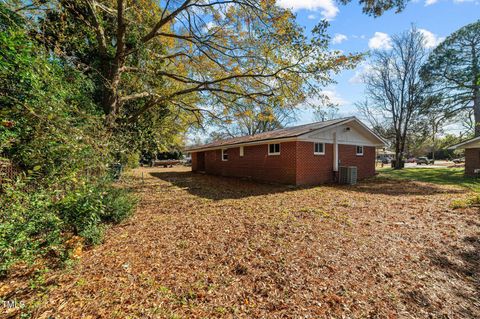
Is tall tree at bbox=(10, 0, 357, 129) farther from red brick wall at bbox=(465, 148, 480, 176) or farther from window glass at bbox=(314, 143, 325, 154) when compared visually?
red brick wall at bbox=(465, 148, 480, 176)

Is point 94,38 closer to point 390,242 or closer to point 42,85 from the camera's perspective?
point 42,85

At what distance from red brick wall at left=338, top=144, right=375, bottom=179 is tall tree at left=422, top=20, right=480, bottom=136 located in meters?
13.0

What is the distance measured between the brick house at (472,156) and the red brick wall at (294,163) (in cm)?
693

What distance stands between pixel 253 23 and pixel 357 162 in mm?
10682

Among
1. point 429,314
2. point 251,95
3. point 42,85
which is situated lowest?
point 429,314

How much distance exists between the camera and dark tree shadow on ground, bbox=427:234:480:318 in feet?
8.23

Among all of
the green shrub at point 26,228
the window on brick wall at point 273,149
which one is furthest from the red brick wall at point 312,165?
the green shrub at point 26,228

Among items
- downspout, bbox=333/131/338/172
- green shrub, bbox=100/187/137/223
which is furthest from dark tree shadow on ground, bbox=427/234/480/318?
downspout, bbox=333/131/338/172

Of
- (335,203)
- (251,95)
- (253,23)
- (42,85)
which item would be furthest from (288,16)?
(42,85)

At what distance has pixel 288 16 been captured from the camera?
6.79 metres

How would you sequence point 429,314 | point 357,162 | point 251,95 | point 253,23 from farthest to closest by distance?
point 357,162, point 251,95, point 253,23, point 429,314

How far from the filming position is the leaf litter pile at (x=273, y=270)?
240 cm

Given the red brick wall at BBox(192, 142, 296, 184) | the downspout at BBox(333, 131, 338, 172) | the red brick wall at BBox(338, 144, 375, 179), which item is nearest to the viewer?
the red brick wall at BBox(192, 142, 296, 184)

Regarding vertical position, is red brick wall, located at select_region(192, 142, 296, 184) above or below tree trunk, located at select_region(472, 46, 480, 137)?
below
